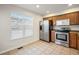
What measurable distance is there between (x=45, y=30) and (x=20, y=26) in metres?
1.81

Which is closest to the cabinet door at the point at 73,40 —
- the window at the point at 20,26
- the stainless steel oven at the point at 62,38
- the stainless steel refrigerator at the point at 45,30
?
the stainless steel oven at the point at 62,38

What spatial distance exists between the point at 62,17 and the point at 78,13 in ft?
2.79

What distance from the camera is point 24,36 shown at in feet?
12.9

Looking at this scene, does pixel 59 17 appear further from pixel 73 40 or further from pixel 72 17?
pixel 73 40

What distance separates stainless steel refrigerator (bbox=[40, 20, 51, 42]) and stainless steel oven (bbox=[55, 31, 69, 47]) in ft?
2.05

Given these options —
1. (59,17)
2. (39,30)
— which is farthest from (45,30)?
(59,17)

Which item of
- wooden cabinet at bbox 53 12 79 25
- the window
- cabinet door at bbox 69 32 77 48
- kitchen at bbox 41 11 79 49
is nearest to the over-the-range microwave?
kitchen at bbox 41 11 79 49

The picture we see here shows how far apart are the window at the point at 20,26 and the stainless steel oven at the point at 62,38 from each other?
152 cm

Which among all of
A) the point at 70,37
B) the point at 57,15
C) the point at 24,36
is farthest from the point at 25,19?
the point at 70,37

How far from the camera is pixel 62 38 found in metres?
3.93

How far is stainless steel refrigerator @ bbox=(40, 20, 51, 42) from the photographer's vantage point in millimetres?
4654

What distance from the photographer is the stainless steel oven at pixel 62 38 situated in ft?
12.1

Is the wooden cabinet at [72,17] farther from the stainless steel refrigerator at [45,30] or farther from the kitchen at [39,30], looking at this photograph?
the stainless steel refrigerator at [45,30]

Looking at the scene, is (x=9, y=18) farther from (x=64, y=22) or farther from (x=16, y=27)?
(x=64, y=22)
